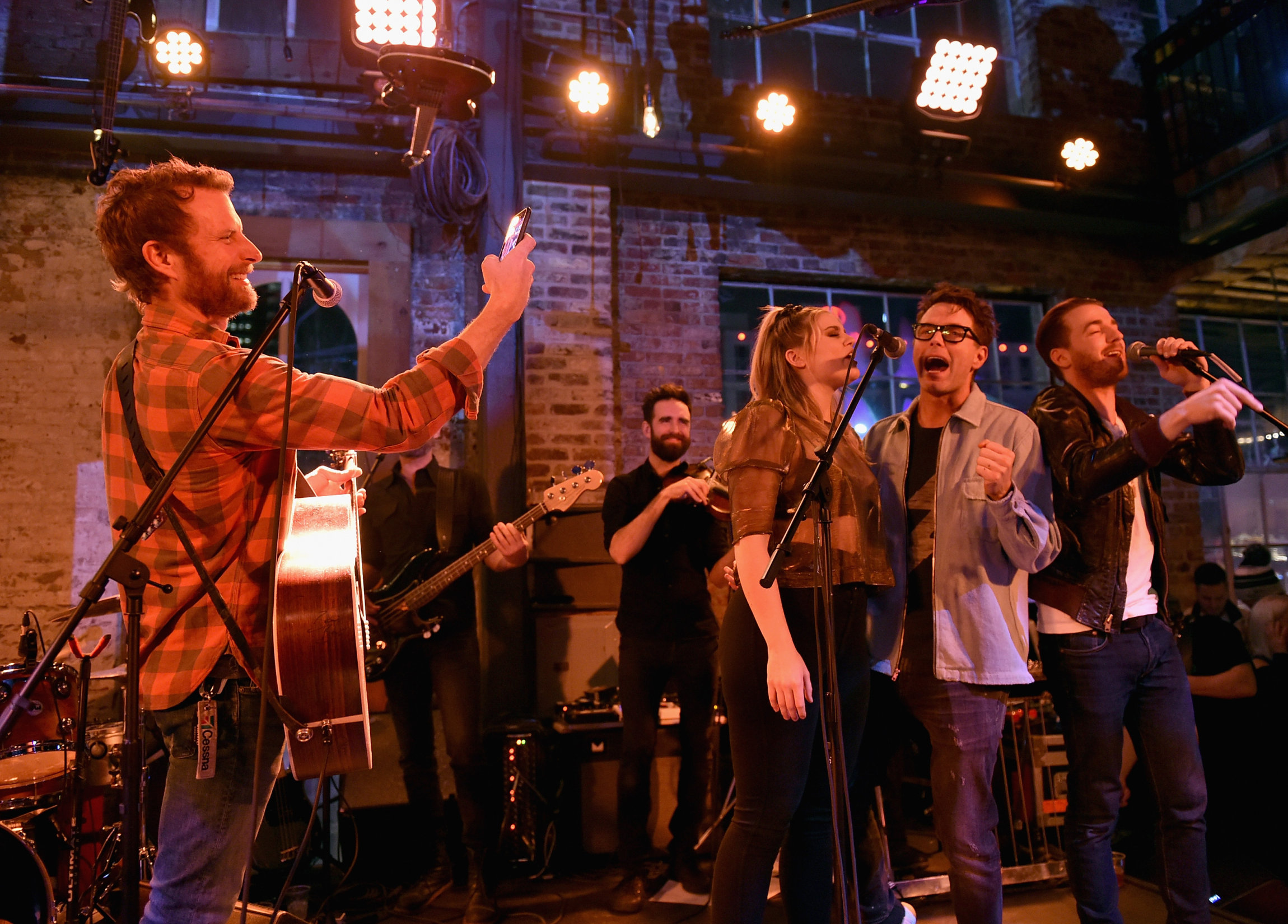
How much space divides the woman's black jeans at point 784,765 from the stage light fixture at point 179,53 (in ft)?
16.6

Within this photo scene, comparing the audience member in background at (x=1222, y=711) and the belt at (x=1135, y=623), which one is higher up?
the belt at (x=1135, y=623)

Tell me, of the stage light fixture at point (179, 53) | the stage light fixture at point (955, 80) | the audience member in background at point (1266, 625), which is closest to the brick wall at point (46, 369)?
→ the stage light fixture at point (179, 53)

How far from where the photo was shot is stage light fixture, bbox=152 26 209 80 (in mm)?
5109

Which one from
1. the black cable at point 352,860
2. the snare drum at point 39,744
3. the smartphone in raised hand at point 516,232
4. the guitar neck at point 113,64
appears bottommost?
the black cable at point 352,860

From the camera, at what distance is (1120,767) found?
8.35ft

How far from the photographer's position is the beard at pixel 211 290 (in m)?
1.88

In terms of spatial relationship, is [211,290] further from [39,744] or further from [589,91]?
[589,91]

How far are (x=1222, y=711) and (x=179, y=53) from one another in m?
6.97

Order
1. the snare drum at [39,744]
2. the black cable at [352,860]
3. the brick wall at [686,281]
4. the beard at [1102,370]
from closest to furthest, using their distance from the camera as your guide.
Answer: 1. the beard at [1102,370]
2. the snare drum at [39,744]
3. the black cable at [352,860]
4. the brick wall at [686,281]

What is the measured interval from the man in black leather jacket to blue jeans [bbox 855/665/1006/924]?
Answer: 1.15ft

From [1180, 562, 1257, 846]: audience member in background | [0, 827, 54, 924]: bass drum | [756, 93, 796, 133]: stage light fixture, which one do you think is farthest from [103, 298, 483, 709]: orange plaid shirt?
[756, 93, 796, 133]: stage light fixture

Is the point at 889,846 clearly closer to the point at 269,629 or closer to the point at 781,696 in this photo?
the point at 781,696

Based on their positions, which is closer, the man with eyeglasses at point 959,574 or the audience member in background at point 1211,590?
the man with eyeglasses at point 959,574

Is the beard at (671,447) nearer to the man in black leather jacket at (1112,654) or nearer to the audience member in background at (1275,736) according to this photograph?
the man in black leather jacket at (1112,654)
